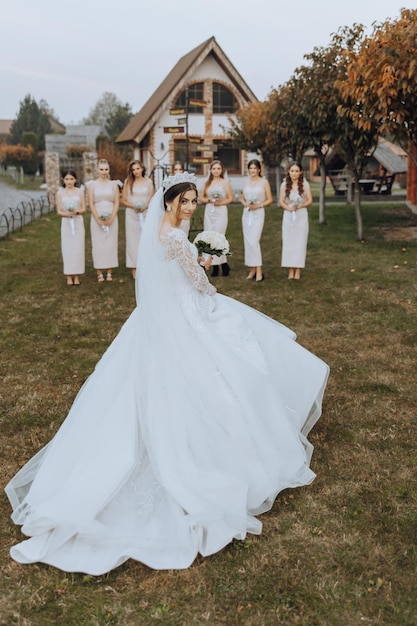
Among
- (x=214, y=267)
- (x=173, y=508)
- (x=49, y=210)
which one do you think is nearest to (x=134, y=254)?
(x=214, y=267)

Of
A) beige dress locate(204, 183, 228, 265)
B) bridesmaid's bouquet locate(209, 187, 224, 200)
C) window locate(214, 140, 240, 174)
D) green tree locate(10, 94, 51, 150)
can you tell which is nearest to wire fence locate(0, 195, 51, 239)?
beige dress locate(204, 183, 228, 265)

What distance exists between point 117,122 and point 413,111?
2263 inches

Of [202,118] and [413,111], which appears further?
[202,118]

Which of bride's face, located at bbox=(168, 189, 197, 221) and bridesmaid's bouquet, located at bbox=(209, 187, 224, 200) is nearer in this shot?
bride's face, located at bbox=(168, 189, 197, 221)

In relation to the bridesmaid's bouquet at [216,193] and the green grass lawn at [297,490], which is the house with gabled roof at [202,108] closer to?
the bridesmaid's bouquet at [216,193]

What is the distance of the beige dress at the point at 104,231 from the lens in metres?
11.0

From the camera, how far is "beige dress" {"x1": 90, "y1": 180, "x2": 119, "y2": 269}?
10977 mm

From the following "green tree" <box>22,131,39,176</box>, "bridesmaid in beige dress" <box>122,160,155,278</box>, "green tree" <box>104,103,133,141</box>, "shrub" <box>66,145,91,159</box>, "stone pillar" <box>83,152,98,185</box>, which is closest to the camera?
"bridesmaid in beige dress" <box>122,160,155,278</box>

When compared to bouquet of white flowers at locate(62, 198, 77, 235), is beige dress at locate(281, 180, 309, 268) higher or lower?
lower

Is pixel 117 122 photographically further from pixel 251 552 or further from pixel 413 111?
pixel 251 552

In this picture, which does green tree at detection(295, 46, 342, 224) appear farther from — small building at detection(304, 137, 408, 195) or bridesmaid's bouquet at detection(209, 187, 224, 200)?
small building at detection(304, 137, 408, 195)

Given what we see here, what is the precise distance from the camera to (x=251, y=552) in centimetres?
355

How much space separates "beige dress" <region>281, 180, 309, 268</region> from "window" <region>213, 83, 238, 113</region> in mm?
25922

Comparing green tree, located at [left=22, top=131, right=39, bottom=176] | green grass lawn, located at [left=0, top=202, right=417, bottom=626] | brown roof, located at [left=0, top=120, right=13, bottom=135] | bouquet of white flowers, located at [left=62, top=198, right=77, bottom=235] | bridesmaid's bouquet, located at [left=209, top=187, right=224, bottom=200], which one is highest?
brown roof, located at [left=0, top=120, right=13, bottom=135]
